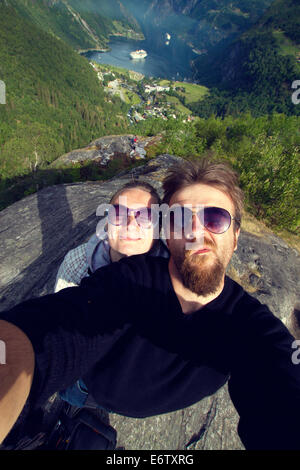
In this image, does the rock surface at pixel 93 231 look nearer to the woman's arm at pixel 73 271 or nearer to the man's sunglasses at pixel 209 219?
the woman's arm at pixel 73 271

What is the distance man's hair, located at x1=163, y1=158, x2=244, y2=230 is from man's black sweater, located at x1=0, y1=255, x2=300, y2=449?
148cm

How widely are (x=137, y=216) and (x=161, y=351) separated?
2.02 m

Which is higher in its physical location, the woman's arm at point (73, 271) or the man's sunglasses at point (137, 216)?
the man's sunglasses at point (137, 216)

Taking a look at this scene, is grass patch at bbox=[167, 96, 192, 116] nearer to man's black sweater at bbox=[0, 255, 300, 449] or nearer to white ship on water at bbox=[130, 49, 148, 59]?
white ship on water at bbox=[130, 49, 148, 59]

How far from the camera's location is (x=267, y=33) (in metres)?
151

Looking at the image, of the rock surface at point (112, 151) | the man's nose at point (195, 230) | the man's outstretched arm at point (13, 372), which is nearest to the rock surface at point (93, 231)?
the man's outstretched arm at point (13, 372)

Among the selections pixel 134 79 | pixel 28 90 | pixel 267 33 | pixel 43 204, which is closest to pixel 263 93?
pixel 267 33

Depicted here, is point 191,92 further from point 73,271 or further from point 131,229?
point 73,271

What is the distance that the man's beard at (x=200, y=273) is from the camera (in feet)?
8.58

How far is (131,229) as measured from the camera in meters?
3.45

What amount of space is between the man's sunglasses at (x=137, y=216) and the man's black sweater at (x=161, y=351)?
1.17 meters

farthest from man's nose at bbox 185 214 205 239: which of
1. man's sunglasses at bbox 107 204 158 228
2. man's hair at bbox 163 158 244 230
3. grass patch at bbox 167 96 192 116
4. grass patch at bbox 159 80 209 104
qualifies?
grass patch at bbox 159 80 209 104

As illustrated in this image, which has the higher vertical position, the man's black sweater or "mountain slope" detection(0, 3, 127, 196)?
"mountain slope" detection(0, 3, 127, 196)

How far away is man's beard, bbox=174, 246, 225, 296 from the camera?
8.58 feet
